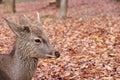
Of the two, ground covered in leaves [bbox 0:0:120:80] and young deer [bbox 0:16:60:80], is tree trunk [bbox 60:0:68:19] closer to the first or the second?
ground covered in leaves [bbox 0:0:120:80]

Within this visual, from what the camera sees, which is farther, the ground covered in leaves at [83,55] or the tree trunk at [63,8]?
the tree trunk at [63,8]

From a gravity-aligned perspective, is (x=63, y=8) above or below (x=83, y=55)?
below

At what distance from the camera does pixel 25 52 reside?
19.5 ft

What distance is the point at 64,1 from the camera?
2042 centimetres

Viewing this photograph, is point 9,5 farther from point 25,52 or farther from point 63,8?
point 25,52

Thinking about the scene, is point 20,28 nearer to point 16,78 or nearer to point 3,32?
point 16,78

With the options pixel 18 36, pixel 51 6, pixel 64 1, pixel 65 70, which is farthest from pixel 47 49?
pixel 51 6

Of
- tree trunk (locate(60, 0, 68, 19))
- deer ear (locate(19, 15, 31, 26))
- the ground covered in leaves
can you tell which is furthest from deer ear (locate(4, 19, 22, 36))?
tree trunk (locate(60, 0, 68, 19))

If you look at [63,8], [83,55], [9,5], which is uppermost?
[83,55]

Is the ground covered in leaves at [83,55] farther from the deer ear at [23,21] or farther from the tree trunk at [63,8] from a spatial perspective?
the tree trunk at [63,8]

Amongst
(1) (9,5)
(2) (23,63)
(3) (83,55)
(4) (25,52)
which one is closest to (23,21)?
(4) (25,52)

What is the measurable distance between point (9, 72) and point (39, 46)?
0.66m

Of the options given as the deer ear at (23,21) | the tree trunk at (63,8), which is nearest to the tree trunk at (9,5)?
the tree trunk at (63,8)

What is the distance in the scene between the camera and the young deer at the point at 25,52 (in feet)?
19.4
